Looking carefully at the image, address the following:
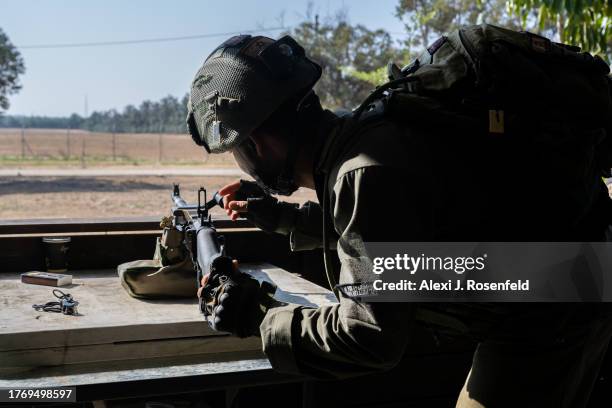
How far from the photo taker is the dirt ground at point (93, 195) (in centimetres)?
1698

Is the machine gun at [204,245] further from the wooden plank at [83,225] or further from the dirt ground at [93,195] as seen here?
the dirt ground at [93,195]

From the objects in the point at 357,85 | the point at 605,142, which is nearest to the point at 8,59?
the point at 357,85

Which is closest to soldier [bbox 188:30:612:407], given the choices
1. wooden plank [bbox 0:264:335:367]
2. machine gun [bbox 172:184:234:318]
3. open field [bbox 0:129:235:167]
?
machine gun [bbox 172:184:234:318]

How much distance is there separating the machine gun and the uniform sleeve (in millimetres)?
265

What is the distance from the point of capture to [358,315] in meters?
1.50

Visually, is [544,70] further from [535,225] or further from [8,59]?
[8,59]

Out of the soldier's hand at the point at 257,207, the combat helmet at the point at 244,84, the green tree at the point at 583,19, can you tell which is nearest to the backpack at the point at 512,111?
the combat helmet at the point at 244,84

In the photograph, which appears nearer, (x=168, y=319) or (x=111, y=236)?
(x=168, y=319)

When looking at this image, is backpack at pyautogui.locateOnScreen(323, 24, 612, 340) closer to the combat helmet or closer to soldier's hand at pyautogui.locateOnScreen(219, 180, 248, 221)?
the combat helmet

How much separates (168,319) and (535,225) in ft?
4.22

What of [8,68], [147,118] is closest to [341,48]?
[8,68]

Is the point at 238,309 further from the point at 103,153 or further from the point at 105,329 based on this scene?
the point at 103,153

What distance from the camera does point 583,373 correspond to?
185cm

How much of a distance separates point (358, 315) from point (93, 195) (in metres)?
20.0
